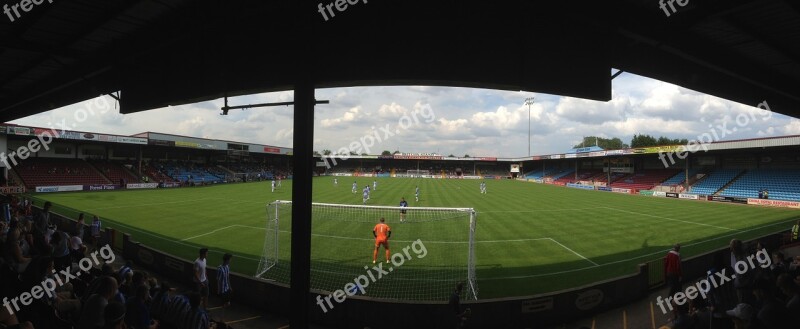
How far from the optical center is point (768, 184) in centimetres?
3406

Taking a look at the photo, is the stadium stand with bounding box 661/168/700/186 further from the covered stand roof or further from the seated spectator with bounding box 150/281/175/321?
the seated spectator with bounding box 150/281/175/321

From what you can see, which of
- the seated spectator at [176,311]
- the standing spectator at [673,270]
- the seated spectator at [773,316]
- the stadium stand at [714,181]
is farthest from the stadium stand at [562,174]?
the seated spectator at [176,311]

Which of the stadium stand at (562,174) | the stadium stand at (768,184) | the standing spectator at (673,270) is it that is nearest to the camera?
the standing spectator at (673,270)

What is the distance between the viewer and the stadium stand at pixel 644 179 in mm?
45156

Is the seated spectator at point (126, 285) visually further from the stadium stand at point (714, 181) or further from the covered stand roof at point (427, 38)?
the stadium stand at point (714, 181)

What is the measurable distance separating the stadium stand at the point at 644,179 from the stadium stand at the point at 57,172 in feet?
212

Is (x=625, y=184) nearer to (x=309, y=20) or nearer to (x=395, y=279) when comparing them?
(x=395, y=279)

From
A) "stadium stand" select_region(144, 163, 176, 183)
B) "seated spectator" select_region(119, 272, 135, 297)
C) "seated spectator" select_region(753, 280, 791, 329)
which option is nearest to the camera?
"seated spectator" select_region(753, 280, 791, 329)

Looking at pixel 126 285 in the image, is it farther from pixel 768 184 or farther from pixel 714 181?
pixel 714 181

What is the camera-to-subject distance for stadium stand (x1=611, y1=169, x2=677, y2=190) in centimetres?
4516

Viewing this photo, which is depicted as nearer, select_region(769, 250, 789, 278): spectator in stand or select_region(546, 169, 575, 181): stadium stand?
select_region(769, 250, 789, 278): spectator in stand

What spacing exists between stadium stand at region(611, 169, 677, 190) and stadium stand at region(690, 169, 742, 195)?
4.83 meters

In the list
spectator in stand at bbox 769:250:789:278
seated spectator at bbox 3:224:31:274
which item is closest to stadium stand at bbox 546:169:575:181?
spectator in stand at bbox 769:250:789:278

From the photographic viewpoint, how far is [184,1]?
4750 mm
